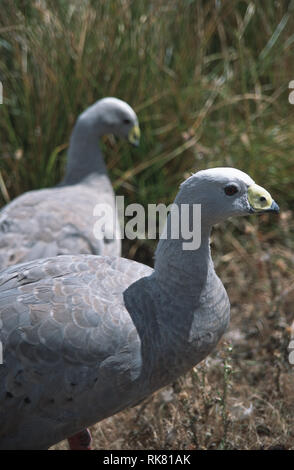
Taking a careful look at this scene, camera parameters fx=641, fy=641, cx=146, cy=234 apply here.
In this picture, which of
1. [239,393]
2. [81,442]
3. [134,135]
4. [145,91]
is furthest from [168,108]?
[81,442]

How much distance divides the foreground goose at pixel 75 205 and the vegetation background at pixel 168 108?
0.20m

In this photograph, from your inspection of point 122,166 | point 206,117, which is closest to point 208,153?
point 206,117

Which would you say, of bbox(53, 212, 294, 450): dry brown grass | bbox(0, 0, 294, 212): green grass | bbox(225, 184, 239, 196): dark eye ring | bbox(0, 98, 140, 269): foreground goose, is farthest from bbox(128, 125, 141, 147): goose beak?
bbox(225, 184, 239, 196): dark eye ring

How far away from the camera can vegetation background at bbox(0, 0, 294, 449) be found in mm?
3910

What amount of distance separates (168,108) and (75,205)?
3.67 feet

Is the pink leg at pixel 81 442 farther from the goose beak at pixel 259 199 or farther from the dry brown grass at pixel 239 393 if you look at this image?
the goose beak at pixel 259 199

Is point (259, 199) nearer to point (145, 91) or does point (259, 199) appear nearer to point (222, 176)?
point (222, 176)

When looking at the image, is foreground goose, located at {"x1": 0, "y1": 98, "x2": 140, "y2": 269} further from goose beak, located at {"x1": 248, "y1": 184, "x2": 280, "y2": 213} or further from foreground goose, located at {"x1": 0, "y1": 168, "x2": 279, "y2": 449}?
goose beak, located at {"x1": 248, "y1": 184, "x2": 280, "y2": 213}

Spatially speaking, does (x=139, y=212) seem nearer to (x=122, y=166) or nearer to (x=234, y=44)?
(x=122, y=166)

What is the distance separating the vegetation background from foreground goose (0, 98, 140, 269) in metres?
0.20

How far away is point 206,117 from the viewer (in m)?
4.29

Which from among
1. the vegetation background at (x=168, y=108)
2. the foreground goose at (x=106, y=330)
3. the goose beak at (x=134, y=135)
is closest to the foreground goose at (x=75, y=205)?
the goose beak at (x=134, y=135)

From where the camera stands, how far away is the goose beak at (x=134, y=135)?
3.89 m

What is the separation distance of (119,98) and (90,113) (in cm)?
43
